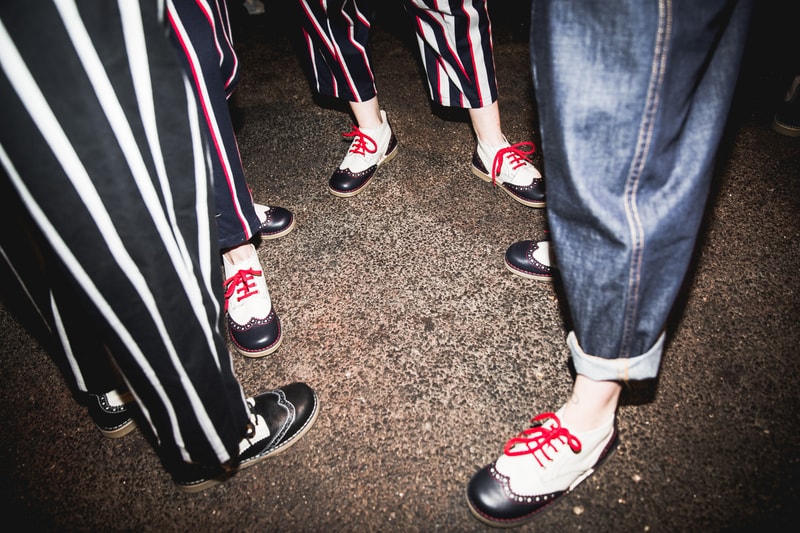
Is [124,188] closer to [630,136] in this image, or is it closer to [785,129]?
[630,136]

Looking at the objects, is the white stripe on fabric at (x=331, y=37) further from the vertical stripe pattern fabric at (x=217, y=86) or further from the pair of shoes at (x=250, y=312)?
the pair of shoes at (x=250, y=312)

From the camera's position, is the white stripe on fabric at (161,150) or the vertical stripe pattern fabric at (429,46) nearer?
the white stripe on fabric at (161,150)

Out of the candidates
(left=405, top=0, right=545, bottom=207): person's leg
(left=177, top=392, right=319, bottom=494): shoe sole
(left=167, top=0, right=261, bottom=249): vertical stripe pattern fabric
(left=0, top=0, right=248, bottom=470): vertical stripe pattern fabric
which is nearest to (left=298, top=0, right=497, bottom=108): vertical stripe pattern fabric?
(left=405, top=0, right=545, bottom=207): person's leg

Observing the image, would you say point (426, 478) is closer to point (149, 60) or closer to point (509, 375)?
point (509, 375)

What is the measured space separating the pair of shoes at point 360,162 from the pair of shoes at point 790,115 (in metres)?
1.43

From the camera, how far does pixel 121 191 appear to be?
0.46m

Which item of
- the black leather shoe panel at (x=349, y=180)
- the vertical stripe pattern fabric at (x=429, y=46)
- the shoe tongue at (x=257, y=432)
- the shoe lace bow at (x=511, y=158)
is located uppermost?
the vertical stripe pattern fabric at (x=429, y=46)

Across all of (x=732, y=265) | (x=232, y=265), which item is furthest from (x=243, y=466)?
(x=732, y=265)

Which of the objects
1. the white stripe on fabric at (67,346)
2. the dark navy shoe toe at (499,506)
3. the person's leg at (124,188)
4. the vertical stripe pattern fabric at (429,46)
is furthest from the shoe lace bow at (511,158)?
the white stripe on fabric at (67,346)

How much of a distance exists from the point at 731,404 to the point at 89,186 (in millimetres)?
1204

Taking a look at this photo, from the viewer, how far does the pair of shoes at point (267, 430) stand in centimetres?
87

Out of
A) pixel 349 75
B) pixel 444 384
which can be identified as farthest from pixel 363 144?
pixel 444 384

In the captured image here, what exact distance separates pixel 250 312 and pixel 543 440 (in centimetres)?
78

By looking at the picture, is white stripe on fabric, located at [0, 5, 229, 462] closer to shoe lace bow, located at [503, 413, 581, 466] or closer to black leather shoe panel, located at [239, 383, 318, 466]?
black leather shoe panel, located at [239, 383, 318, 466]
